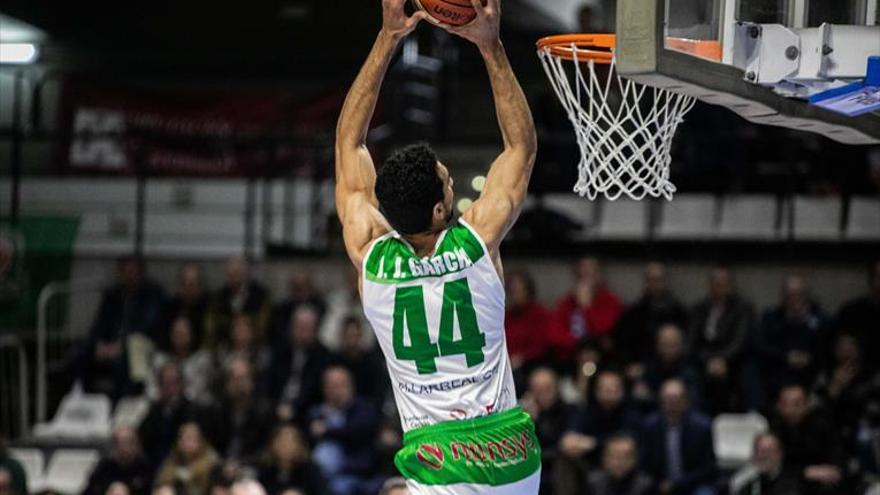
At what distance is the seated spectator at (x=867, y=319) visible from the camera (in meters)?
12.4

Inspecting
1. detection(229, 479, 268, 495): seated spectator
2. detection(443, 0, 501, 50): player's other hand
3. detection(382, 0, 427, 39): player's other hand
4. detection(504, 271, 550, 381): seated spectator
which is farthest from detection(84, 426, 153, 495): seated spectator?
detection(443, 0, 501, 50): player's other hand

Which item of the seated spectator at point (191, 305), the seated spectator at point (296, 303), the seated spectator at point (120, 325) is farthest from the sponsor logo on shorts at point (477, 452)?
the seated spectator at point (120, 325)

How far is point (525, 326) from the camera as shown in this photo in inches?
514

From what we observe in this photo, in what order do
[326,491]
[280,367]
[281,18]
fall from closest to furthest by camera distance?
[326,491] → [280,367] → [281,18]

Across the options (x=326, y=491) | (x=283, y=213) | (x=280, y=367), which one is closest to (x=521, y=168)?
(x=326, y=491)

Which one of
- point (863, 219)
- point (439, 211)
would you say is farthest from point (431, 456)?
point (863, 219)

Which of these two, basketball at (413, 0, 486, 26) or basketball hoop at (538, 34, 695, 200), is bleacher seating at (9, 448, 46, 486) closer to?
basketball hoop at (538, 34, 695, 200)

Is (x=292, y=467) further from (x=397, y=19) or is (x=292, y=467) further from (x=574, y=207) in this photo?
(x=397, y=19)

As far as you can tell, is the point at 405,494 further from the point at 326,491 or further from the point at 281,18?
the point at 281,18

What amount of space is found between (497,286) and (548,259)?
9069 mm

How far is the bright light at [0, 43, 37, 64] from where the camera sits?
19578 millimetres

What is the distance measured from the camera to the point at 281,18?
19766 mm

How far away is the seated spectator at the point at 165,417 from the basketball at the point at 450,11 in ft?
26.5

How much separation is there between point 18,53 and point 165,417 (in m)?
8.78
